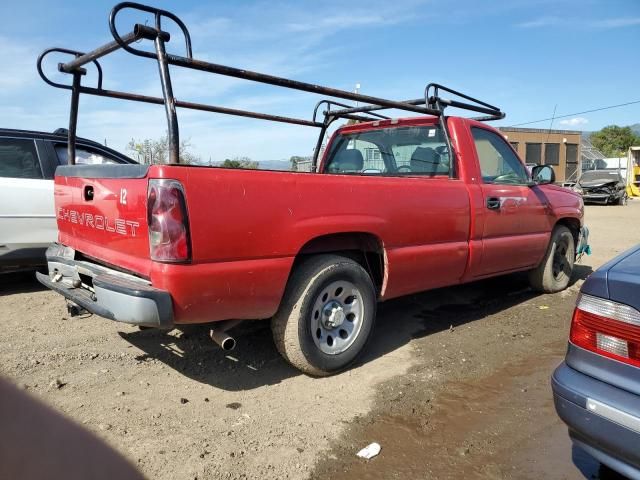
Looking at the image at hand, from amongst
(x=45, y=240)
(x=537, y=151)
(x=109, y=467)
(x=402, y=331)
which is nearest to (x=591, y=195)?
(x=537, y=151)

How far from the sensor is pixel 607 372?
2160 mm

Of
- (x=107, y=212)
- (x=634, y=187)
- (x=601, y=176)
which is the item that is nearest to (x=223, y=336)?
(x=107, y=212)

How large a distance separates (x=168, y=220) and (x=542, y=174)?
14.0 ft

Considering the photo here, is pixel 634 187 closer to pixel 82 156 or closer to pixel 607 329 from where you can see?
pixel 82 156

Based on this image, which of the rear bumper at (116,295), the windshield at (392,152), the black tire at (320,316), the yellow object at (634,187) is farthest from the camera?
the yellow object at (634,187)

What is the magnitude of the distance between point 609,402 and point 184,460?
6.59 ft

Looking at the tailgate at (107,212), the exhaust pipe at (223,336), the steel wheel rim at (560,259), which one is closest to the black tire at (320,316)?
the exhaust pipe at (223,336)

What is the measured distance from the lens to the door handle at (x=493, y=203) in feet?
15.0

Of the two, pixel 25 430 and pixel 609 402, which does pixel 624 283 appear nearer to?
pixel 609 402

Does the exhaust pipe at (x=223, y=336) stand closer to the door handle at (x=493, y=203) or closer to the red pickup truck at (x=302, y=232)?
the red pickup truck at (x=302, y=232)

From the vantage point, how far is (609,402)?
206 cm

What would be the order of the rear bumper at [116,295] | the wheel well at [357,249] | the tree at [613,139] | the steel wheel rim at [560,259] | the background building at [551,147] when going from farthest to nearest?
1. the tree at [613,139]
2. the background building at [551,147]
3. the steel wheel rim at [560,259]
4. the wheel well at [357,249]
5. the rear bumper at [116,295]

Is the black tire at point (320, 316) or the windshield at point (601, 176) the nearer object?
the black tire at point (320, 316)

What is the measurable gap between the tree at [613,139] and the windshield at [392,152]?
203 feet
